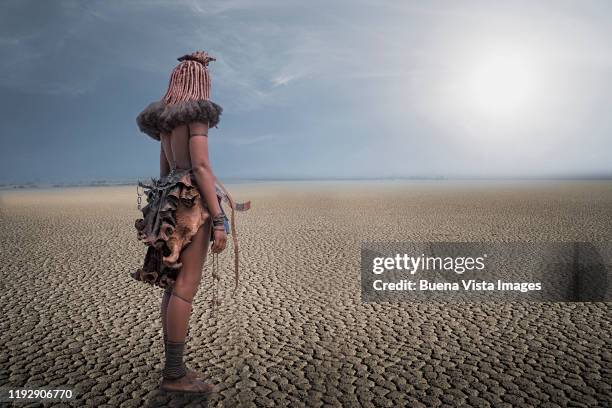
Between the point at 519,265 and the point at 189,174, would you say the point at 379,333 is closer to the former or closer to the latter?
the point at 189,174

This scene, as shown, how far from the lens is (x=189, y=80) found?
2.88 m

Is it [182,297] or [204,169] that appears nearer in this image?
[204,169]

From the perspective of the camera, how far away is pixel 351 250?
883 cm

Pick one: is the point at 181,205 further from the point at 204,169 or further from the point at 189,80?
the point at 189,80

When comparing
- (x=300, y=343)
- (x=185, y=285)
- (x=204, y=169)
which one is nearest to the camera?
(x=204, y=169)

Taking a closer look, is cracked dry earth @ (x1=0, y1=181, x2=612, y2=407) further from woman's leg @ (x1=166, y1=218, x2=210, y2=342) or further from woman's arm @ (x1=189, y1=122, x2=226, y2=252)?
woman's arm @ (x1=189, y1=122, x2=226, y2=252)

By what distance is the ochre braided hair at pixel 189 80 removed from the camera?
2.87m

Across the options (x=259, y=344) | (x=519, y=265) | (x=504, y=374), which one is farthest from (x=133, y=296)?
(x=519, y=265)

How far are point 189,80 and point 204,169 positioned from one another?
23.1 inches

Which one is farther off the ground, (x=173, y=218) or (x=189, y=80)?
(x=189, y=80)

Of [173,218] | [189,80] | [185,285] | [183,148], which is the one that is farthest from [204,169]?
[185,285]

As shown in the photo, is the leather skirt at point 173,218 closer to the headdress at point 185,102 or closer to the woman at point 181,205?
the woman at point 181,205

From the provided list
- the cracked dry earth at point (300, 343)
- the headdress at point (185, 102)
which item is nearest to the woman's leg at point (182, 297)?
the cracked dry earth at point (300, 343)

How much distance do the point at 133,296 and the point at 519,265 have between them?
5822 mm
